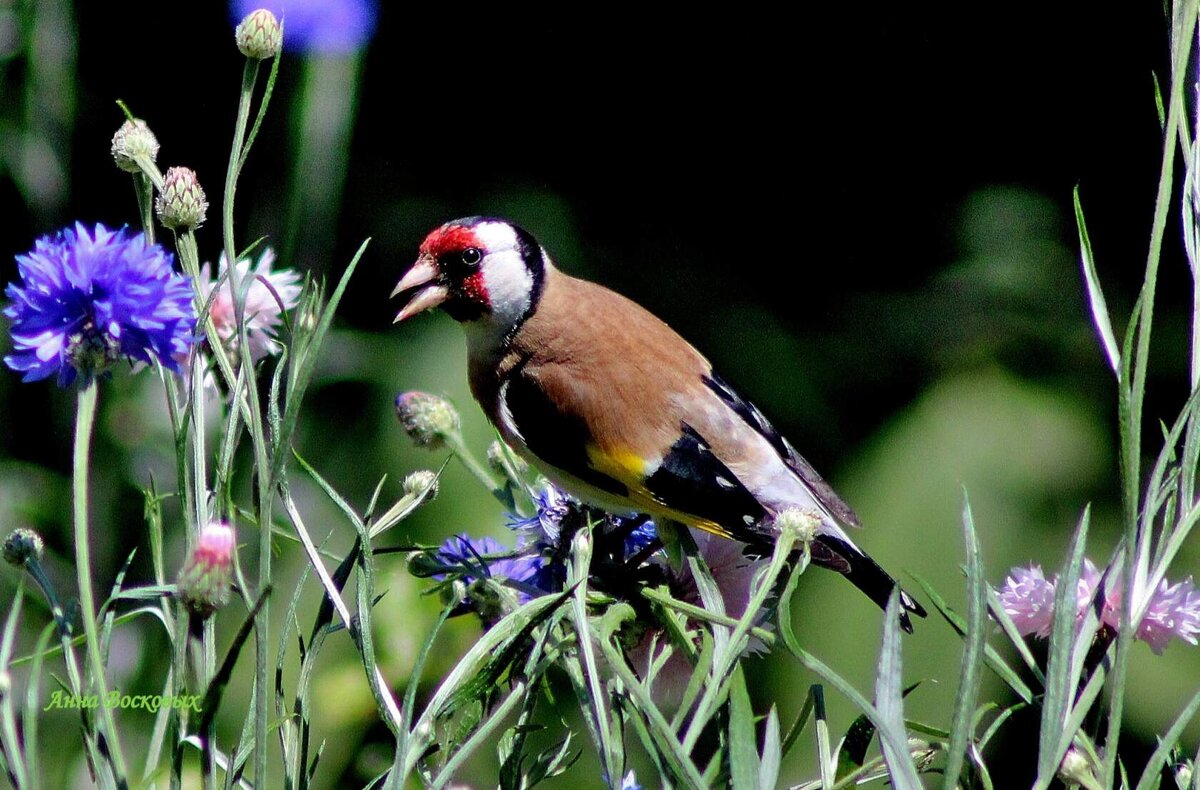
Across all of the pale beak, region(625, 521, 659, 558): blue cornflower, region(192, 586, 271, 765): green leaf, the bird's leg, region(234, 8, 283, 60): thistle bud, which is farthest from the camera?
the pale beak

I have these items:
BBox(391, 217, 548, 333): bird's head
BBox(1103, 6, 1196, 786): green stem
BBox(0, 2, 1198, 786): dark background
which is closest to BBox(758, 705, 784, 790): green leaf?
BBox(1103, 6, 1196, 786): green stem

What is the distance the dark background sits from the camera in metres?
1.80

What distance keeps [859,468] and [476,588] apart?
125cm

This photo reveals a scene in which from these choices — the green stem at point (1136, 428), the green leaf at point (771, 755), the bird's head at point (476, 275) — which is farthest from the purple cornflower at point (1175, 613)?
the bird's head at point (476, 275)

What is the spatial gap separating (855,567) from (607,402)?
12.3 inches

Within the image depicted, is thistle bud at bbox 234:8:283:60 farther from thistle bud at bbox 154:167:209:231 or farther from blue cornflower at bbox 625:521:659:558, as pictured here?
blue cornflower at bbox 625:521:659:558

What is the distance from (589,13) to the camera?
219 cm

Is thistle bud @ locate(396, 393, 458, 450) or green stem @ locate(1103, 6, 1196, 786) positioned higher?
green stem @ locate(1103, 6, 1196, 786)

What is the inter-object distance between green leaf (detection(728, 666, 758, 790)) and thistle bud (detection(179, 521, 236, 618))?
0.61 ft

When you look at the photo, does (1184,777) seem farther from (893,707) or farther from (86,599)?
(86,599)

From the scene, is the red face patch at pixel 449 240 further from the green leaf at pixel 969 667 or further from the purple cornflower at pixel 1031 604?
the green leaf at pixel 969 667

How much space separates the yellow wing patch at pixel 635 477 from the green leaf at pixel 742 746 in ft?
1.68

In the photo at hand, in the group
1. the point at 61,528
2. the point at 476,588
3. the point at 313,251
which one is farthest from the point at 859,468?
the point at 476,588

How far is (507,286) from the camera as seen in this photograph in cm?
136
